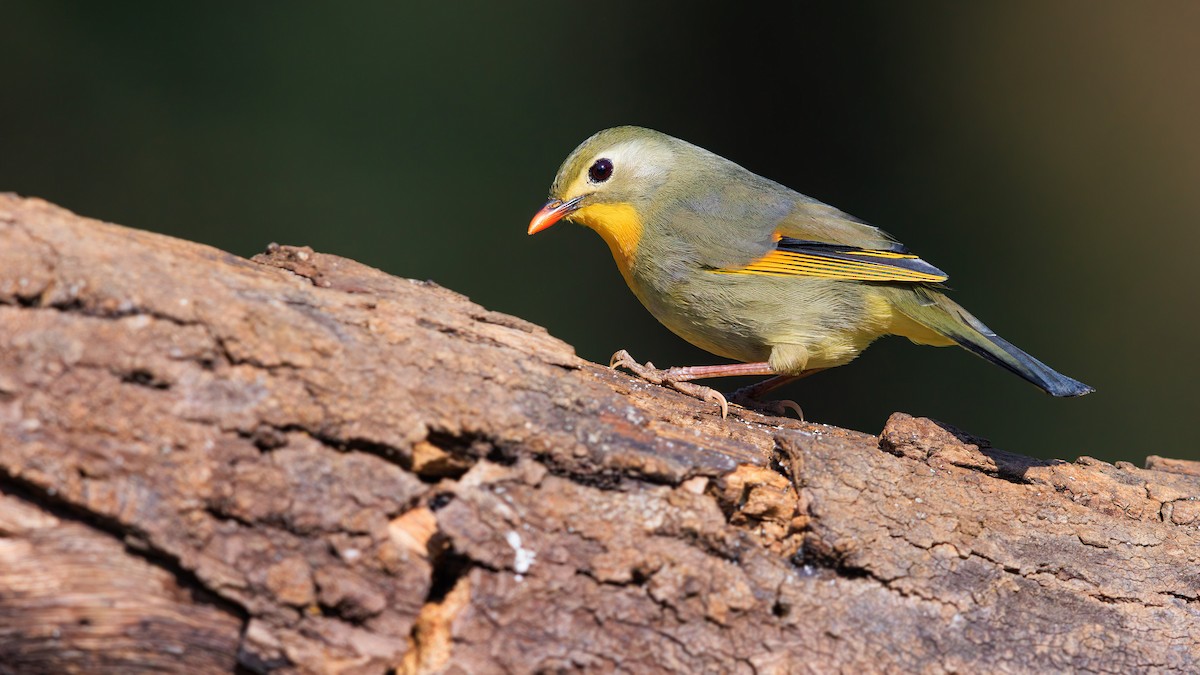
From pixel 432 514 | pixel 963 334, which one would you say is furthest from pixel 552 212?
pixel 432 514

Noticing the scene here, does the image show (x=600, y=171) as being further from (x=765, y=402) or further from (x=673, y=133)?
(x=673, y=133)

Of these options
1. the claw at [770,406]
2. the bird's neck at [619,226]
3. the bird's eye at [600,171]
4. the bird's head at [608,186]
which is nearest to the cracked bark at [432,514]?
the claw at [770,406]

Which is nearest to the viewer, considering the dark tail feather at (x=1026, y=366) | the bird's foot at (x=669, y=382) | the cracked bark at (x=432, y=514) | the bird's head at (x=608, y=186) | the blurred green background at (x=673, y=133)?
the cracked bark at (x=432, y=514)

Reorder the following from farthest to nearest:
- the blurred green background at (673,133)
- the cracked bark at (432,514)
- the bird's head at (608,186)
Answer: the blurred green background at (673,133) < the bird's head at (608,186) < the cracked bark at (432,514)

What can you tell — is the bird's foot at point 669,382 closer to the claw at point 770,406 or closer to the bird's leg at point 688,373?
the bird's leg at point 688,373

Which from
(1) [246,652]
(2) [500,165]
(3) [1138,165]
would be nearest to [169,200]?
(2) [500,165]

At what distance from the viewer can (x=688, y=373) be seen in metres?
3.89

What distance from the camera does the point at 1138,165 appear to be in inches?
269

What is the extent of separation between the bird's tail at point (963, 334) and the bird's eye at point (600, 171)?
132 cm

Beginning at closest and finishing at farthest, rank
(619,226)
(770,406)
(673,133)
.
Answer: (770,406) < (619,226) < (673,133)

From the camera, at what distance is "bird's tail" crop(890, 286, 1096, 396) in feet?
11.9

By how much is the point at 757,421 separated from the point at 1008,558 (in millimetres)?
826

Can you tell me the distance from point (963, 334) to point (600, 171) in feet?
5.47

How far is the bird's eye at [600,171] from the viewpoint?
14.7 ft
